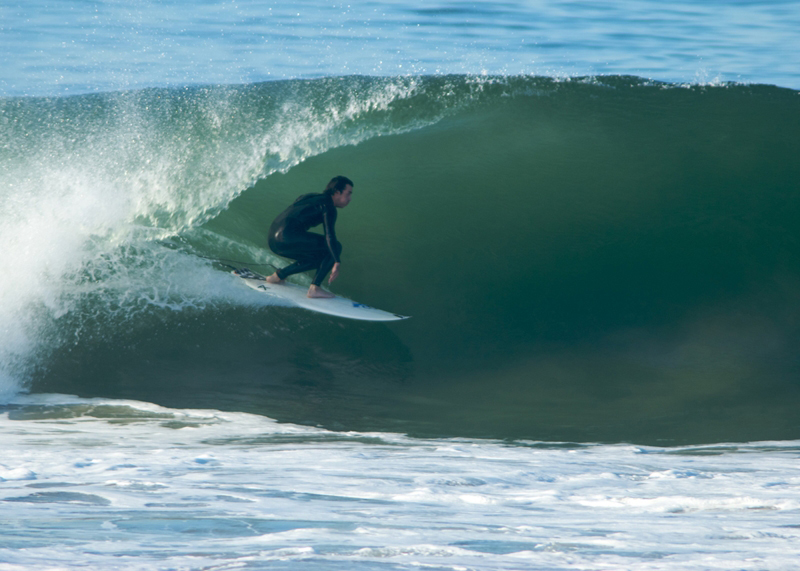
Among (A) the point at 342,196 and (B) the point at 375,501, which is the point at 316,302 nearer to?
(A) the point at 342,196

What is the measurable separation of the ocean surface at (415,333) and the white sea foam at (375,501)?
2 centimetres

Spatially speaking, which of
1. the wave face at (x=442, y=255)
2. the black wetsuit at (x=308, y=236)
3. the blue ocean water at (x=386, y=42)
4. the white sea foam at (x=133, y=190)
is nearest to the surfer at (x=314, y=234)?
the black wetsuit at (x=308, y=236)

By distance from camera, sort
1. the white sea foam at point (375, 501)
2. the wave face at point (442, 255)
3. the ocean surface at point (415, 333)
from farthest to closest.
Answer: the wave face at point (442, 255) < the ocean surface at point (415, 333) < the white sea foam at point (375, 501)

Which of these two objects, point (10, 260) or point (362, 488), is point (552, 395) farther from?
point (10, 260)

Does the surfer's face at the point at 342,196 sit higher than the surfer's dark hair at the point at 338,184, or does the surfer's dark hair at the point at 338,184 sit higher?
the surfer's dark hair at the point at 338,184

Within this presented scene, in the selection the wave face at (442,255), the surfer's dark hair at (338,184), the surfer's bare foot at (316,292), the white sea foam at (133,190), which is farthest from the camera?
the white sea foam at (133,190)

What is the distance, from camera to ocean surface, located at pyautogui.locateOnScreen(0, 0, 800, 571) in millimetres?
2473

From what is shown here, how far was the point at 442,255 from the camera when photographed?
6402 mm

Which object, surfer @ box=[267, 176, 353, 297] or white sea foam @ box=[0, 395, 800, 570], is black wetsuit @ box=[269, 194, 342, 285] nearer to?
surfer @ box=[267, 176, 353, 297]

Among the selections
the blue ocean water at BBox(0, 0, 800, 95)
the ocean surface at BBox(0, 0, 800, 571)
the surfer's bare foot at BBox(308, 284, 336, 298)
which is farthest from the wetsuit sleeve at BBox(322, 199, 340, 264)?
the blue ocean water at BBox(0, 0, 800, 95)

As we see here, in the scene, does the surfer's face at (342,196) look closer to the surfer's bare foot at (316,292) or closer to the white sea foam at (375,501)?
the surfer's bare foot at (316,292)

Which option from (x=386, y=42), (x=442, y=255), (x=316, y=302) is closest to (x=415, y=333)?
(x=316, y=302)

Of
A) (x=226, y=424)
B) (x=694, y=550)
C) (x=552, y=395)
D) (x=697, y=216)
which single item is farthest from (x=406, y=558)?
(x=697, y=216)

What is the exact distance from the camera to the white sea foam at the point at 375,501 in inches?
82.6
